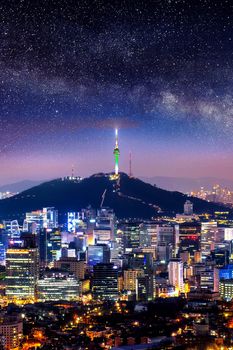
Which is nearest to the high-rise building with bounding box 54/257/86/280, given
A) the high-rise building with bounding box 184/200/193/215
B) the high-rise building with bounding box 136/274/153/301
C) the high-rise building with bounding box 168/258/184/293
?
the high-rise building with bounding box 136/274/153/301

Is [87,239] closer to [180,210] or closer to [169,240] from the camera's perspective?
[169,240]

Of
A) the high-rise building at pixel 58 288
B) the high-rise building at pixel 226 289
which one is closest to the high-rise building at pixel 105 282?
the high-rise building at pixel 58 288

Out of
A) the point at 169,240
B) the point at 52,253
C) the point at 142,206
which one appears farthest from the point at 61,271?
the point at 142,206

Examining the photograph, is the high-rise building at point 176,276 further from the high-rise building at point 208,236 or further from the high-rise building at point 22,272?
the high-rise building at point 208,236

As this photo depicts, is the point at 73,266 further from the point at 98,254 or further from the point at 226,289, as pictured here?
the point at 226,289

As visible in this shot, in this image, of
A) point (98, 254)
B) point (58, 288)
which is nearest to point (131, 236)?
point (98, 254)
